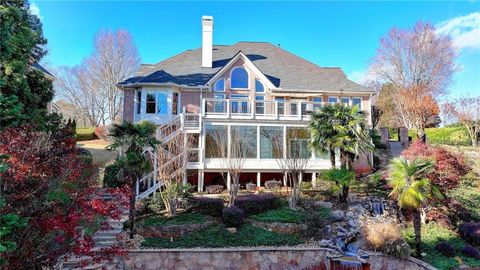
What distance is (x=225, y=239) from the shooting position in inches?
469

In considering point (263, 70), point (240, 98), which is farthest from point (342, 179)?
point (263, 70)

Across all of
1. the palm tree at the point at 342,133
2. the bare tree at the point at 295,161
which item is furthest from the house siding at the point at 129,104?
the palm tree at the point at 342,133

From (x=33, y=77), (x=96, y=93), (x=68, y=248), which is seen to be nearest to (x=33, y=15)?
(x=33, y=77)

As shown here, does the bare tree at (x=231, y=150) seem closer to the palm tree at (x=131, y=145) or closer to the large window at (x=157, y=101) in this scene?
the large window at (x=157, y=101)

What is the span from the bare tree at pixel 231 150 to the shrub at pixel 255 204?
250cm

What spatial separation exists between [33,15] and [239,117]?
12324 millimetres

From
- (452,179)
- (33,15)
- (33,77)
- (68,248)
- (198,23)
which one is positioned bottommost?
(68,248)

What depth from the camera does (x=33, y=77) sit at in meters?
14.2

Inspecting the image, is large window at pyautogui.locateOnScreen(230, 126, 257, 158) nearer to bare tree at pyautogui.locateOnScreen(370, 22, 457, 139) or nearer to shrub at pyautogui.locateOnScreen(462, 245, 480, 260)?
shrub at pyautogui.locateOnScreen(462, 245, 480, 260)

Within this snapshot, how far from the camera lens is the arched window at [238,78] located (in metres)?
23.2

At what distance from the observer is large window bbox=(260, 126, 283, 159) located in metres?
18.9

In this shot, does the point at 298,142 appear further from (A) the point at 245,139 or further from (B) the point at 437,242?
(B) the point at 437,242

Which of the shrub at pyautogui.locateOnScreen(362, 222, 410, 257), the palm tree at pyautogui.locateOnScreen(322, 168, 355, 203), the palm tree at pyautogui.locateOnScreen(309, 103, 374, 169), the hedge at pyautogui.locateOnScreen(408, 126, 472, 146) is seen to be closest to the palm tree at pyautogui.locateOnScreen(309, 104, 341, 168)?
the palm tree at pyautogui.locateOnScreen(309, 103, 374, 169)

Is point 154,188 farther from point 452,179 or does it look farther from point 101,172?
point 452,179
